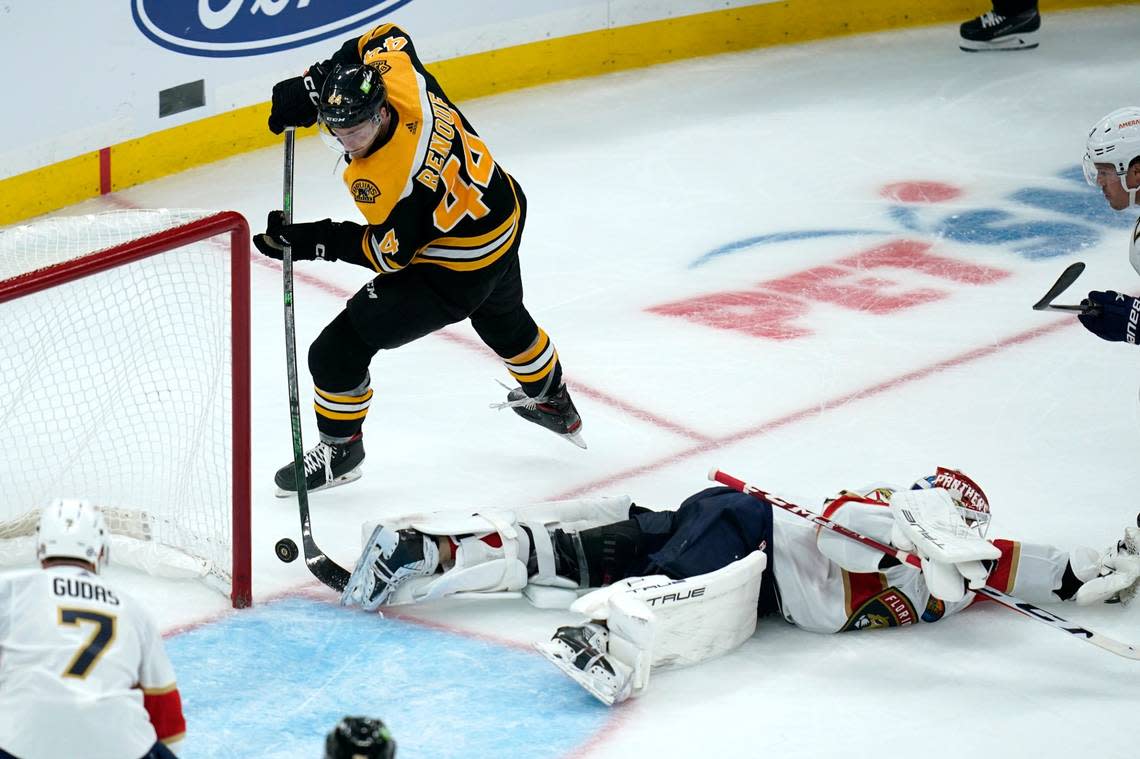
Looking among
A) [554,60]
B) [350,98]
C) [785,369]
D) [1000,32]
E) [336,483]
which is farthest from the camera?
[1000,32]

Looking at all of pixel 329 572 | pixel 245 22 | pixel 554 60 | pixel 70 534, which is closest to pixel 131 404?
pixel 329 572

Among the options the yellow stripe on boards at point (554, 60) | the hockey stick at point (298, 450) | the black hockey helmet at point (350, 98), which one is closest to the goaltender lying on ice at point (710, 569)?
the hockey stick at point (298, 450)

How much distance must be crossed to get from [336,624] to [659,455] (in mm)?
1129

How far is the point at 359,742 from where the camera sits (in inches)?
69.8

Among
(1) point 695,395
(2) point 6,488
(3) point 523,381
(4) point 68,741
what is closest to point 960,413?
(1) point 695,395

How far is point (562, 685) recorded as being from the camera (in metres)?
3.05

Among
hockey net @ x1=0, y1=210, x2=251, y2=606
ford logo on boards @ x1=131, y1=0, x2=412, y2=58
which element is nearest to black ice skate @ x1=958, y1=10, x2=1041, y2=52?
ford logo on boards @ x1=131, y1=0, x2=412, y2=58

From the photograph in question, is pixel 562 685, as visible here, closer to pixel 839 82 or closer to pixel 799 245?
pixel 799 245

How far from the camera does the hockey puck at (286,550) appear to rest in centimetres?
344

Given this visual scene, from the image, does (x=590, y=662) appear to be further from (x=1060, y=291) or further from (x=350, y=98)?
(x=1060, y=291)

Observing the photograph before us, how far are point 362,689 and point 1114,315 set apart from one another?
1763mm

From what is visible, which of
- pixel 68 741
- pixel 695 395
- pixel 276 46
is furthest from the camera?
pixel 276 46

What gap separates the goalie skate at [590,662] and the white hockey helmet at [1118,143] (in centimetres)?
145

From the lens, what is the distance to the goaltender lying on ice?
9.87 feet
